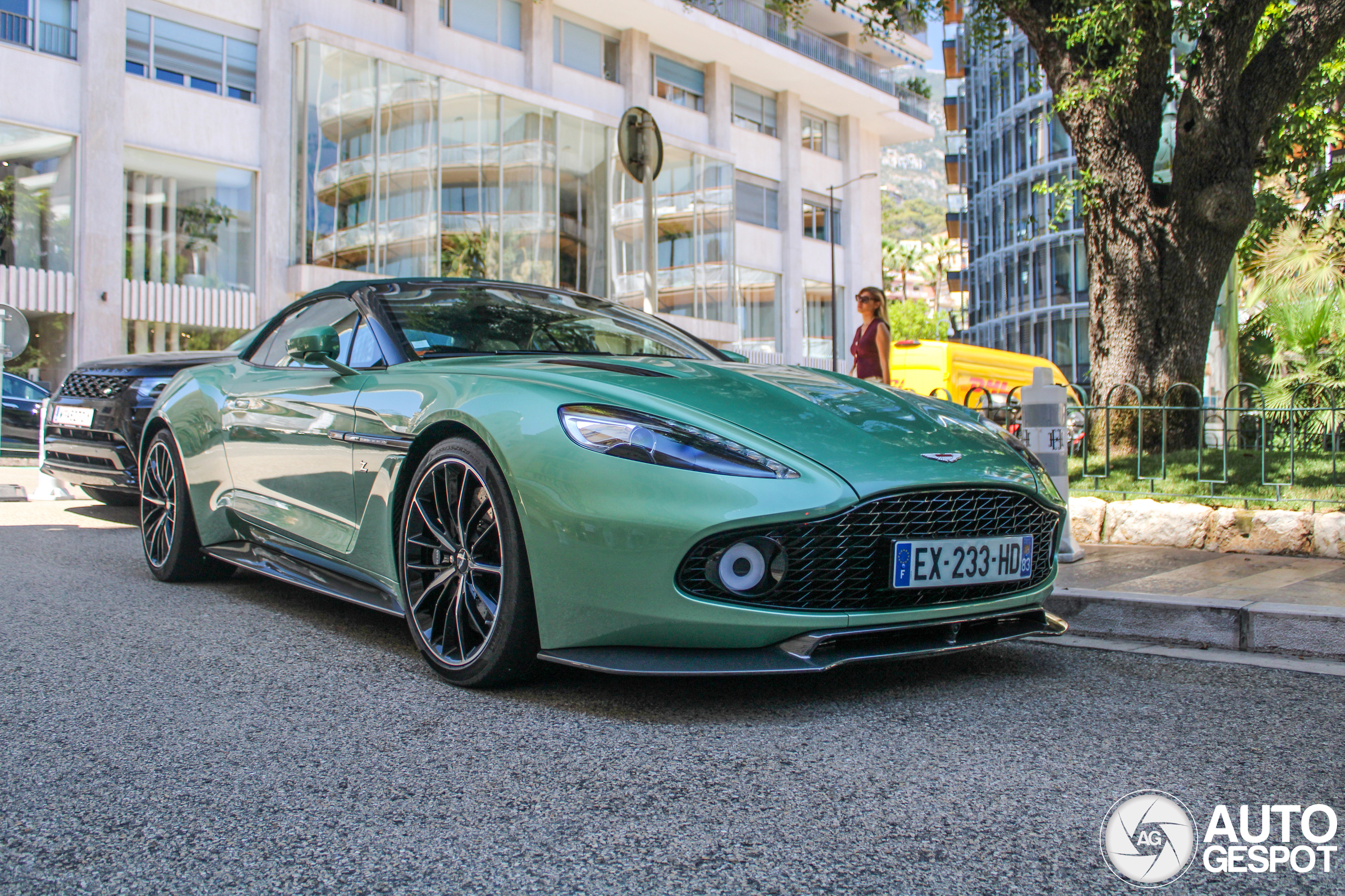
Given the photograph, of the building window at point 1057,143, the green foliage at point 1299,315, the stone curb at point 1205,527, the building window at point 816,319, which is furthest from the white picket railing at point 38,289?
the building window at point 1057,143

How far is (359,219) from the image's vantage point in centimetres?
2183

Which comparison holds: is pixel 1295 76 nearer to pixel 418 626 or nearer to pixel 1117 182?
pixel 1117 182

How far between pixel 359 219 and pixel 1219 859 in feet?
71.3

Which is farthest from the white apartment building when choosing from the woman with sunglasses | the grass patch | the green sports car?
the green sports car

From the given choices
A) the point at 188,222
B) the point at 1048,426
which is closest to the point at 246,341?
the point at 1048,426

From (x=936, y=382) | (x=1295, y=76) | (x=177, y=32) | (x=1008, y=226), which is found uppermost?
(x=1008, y=226)

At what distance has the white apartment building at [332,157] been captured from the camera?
1948cm

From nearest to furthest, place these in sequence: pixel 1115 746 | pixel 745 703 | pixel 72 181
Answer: pixel 1115 746
pixel 745 703
pixel 72 181

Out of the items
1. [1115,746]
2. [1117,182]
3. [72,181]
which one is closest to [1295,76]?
[1117,182]

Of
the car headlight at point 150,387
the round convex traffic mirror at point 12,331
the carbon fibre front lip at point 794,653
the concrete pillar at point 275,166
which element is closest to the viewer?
the carbon fibre front lip at point 794,653

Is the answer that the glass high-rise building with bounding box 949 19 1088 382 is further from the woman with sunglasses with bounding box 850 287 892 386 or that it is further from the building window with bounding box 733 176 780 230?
the woman with sunglasses with bounding box 850 287 892 386

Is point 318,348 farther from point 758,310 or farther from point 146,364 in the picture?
point 758,310

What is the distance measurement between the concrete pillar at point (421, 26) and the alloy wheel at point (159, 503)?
2113cm

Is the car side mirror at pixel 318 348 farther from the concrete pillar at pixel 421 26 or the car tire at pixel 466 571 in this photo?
the concrete pillar at pixel 421 26
